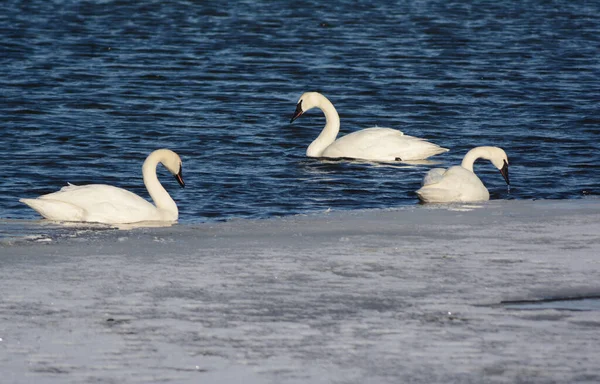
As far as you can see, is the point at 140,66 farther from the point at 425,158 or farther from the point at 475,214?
the point at 475,214

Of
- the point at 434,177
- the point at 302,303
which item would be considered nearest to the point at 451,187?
the point at 434,177

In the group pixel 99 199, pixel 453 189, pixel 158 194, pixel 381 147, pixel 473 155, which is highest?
pixel 99 199

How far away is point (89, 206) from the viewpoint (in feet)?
35.5

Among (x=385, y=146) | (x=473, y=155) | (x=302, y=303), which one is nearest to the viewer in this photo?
(x=302, y=303)

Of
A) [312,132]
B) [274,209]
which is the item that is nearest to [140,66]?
[312,132]

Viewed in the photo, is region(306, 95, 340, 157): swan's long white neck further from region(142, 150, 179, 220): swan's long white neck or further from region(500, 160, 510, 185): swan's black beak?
region(142, 150, 179, 220): swan's long white neck

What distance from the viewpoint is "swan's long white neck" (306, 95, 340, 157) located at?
53.2ft

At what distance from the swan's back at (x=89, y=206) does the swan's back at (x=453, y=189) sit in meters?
2.77

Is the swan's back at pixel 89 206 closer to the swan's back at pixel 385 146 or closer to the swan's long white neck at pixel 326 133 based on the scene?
the swan's back at pixel 385 146

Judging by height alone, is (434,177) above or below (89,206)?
below

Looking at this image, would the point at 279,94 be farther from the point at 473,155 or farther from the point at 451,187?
the point at 451,187

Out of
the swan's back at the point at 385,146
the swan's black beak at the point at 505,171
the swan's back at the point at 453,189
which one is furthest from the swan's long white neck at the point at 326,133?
the swan's back at the point at 453,189

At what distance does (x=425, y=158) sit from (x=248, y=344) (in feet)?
32.6

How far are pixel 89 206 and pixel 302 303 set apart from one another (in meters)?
4.25
